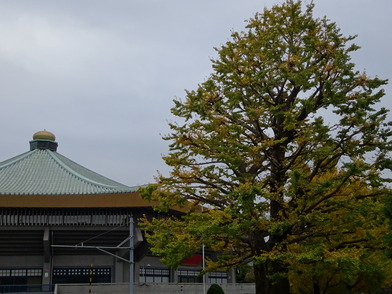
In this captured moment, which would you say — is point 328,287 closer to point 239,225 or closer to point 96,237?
point 239,225

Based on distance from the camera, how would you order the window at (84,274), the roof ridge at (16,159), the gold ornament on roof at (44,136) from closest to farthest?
the window at (84,274)
the roof ridge at (16,159)
the gold ornament on roof at (44,136)

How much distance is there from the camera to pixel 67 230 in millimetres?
36125

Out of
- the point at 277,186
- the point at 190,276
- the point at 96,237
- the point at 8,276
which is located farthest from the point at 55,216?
the point at 277,186

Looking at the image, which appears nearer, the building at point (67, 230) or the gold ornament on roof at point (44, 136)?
the building at point (67, 230)

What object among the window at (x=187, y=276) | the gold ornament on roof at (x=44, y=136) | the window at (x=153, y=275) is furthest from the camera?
the gold ornament on roof at (x=44, y=136)

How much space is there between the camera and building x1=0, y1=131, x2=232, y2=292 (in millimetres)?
35188

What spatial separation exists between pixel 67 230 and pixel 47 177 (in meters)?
6.01

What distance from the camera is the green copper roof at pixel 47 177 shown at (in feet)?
119

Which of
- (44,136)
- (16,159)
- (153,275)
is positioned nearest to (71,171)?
(16,159)

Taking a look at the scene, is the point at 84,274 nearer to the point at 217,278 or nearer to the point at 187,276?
the point at 187,276

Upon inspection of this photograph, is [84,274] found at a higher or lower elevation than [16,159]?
lower

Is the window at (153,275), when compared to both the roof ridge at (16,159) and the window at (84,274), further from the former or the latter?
the roof ridge at (16,159)

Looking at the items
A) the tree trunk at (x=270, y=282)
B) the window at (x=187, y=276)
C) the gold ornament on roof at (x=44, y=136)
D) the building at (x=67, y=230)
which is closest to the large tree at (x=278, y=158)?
the tree trunk at (x=270, y=282)

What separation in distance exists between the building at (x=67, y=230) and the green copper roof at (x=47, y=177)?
2.9 inches
